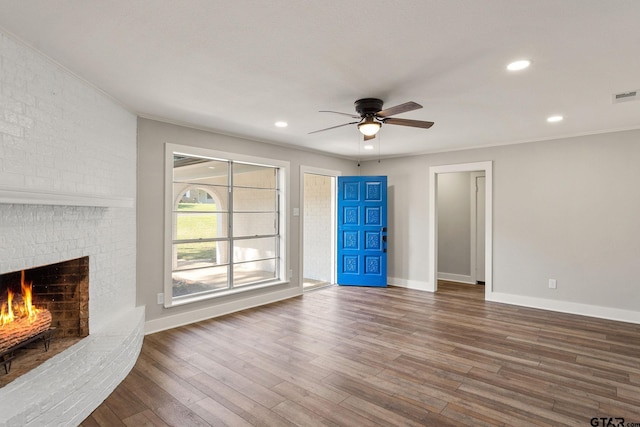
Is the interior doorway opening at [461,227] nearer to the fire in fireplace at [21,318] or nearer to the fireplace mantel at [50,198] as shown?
the fireplace mantel at [50,198]

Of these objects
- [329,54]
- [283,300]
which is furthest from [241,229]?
[329,54]

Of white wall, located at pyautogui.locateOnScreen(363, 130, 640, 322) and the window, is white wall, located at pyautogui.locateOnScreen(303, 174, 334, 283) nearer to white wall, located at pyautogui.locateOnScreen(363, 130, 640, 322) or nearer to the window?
the window

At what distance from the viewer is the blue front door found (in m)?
6.44

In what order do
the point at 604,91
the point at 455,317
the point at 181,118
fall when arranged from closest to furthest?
the point at 604,91 < the point at 181,118 < the point at 455,317

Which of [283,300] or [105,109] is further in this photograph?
[283,300]

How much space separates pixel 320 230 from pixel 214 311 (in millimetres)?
3168

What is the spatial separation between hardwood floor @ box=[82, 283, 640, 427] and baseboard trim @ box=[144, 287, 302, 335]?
0.14 metres

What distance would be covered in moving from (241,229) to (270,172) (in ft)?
4.04

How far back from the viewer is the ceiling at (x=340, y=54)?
187 cm

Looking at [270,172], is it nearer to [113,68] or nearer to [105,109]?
[105,109]

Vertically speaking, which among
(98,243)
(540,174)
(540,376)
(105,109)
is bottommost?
(540,376)

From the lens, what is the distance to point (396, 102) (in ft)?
11.1

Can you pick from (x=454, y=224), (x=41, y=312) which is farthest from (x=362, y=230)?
(x=41, y=312)

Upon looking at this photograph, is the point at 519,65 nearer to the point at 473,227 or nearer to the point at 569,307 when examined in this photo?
the point at 569,307
